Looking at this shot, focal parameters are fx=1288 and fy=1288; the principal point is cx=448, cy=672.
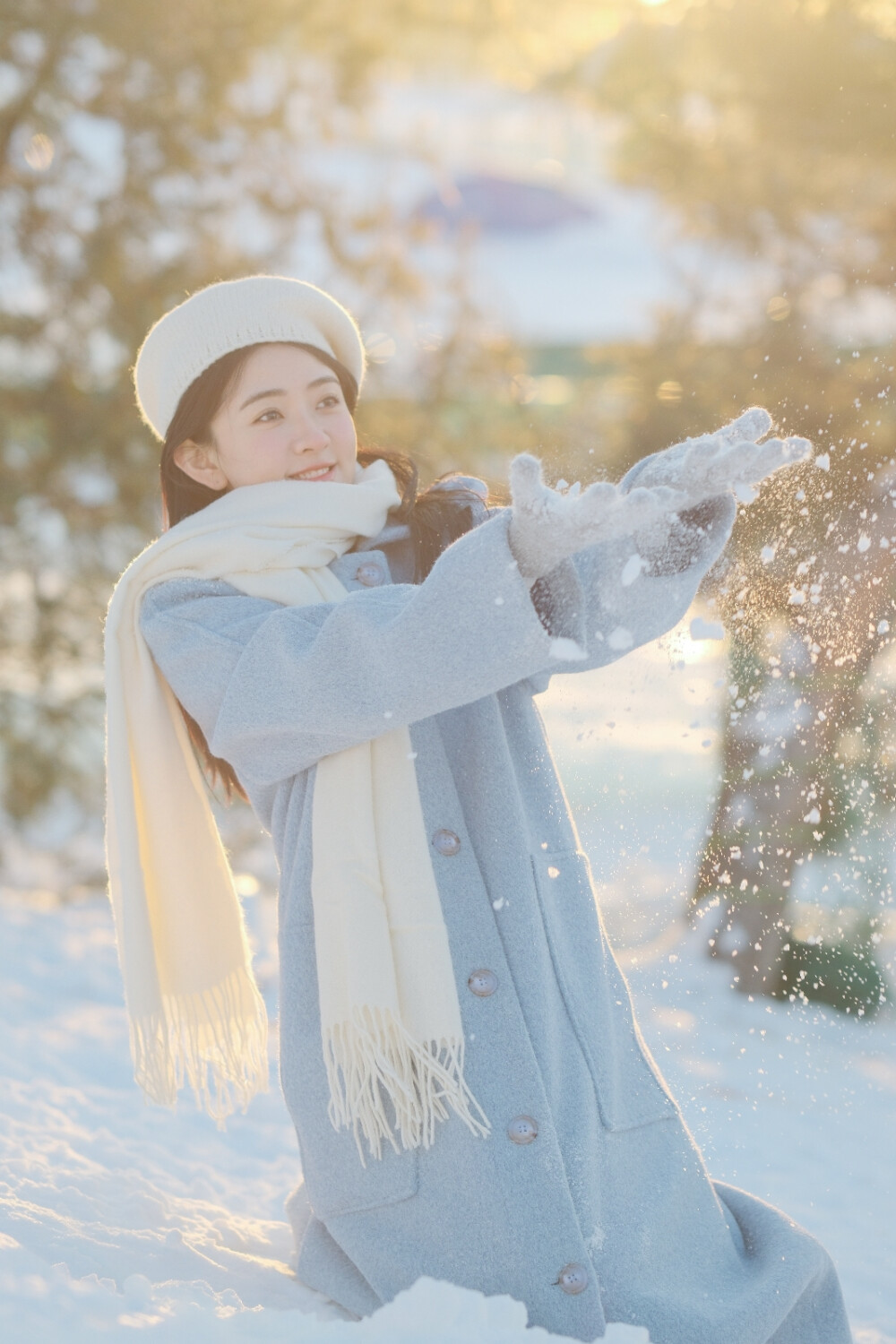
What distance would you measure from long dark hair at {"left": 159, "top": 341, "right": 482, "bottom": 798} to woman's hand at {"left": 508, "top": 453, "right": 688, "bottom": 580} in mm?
323

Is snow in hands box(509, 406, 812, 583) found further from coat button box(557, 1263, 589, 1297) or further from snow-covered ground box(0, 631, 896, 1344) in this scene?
coat button box(557, 1263, 589, 1297)

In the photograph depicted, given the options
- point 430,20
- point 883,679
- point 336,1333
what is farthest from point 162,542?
point 430,20

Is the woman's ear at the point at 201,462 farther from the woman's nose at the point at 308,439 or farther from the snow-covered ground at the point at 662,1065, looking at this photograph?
the snow-covered ground at the point at 662,1065

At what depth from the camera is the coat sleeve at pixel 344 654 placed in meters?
1.23

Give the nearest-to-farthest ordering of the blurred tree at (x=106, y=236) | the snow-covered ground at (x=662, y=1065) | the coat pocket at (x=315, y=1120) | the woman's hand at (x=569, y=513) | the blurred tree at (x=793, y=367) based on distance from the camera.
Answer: the woman's hand at (x=569, y=513)
the snow-covered ground at (x=662, y=1065)
the coat pocket at (x=315, y=1120)
the blurred tree at (x=793, y=367)
the blurred tree at (x=106, y=236)

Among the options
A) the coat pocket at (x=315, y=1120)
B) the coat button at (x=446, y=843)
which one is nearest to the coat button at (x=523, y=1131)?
the coat pocket at (x=315, y=1120)

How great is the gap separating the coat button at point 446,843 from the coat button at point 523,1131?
0.93 feet

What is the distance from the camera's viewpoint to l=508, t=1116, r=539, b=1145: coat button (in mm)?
1332

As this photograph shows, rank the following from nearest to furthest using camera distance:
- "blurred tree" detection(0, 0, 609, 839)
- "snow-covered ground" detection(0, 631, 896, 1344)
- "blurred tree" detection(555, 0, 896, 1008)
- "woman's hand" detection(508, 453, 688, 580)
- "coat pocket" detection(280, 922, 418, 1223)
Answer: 1. "woman's hand" detection(508, 453, 688, 580)
2. "snow-covered ground" detection(0, 631, 896, 1344)
3. "coat pocket" detection(280, 922, 418, 1223)
4. "blurred tree" detection(555, 0, 896, 1008)
5. "blurred tree" detection(0, 0, 609, 839)

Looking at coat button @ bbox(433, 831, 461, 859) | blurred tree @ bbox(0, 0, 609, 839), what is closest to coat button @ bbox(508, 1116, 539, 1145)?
coat button @ bbox(433, 831, 461, 859)

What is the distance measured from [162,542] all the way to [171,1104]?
683 mm

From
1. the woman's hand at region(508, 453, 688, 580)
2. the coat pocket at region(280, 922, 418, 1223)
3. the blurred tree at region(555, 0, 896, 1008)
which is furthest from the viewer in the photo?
the blurred tree at region(555, 0, 896, 1008)

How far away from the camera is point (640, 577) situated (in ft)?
4.25

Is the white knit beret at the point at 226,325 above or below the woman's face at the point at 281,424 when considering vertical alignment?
above
